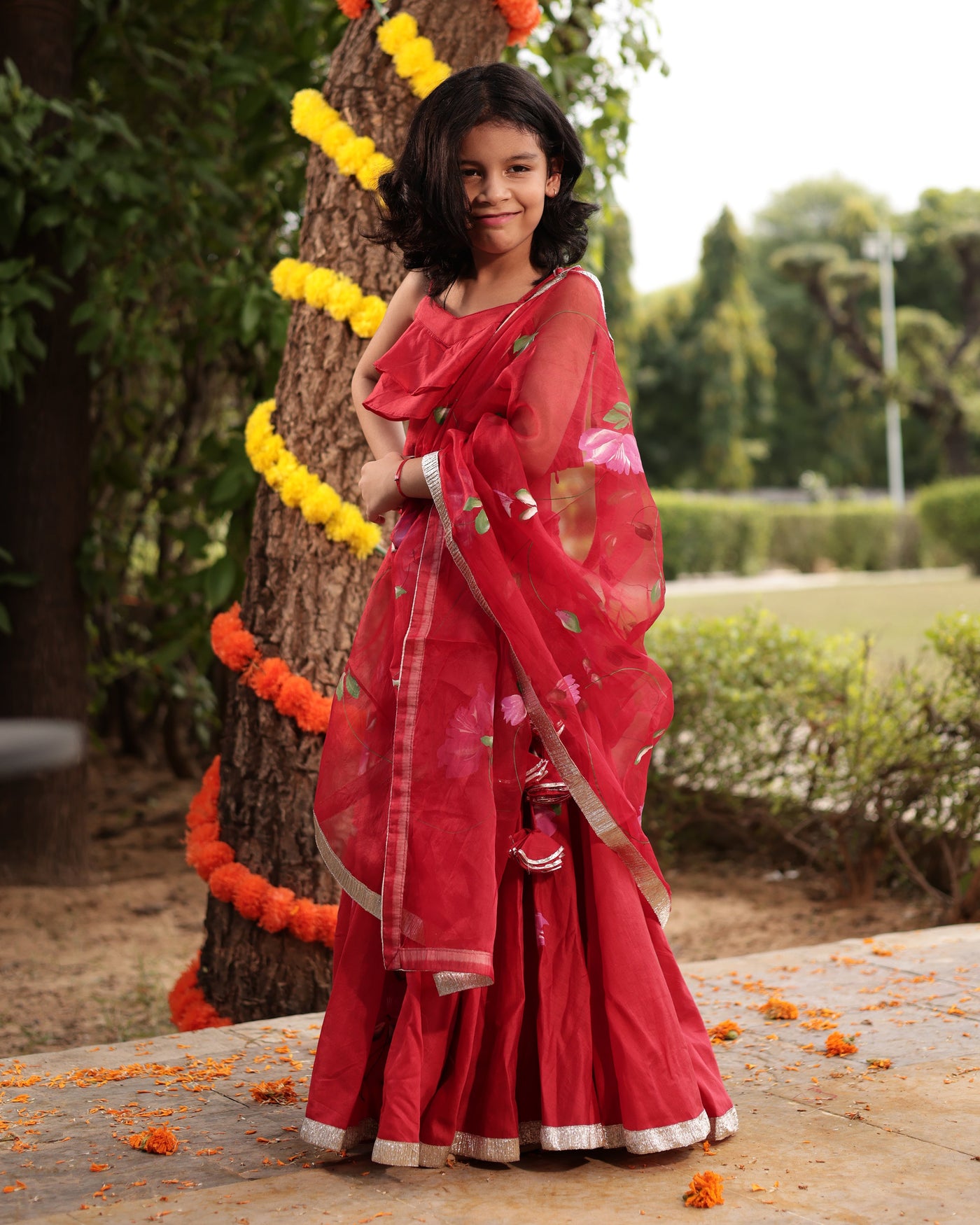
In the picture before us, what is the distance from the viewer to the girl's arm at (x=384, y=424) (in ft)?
7.14

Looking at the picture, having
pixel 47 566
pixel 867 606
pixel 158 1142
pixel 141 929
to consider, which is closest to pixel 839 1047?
pixel 158 1142

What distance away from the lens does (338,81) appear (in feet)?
10.3

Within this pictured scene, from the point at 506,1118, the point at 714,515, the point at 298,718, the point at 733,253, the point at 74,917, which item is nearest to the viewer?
the point at 506,1118

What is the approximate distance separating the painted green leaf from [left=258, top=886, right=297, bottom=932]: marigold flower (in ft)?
5.09

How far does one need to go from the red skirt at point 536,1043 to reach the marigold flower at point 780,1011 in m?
0.68

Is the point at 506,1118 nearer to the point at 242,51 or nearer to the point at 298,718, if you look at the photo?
the point at 298,718

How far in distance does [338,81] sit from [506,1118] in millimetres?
2348

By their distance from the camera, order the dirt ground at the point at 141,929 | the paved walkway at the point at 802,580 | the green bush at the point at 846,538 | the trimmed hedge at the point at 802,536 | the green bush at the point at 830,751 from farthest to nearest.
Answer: the green bush at the point at 846,538, the trimmed hedge at the point at 802,536, the paved walkway at the point at 802,580, the green bush at the point at 830,751, the dirt ground at the point at 141,929

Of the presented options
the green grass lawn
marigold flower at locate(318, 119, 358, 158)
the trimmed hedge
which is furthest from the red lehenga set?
the trimmed hedge

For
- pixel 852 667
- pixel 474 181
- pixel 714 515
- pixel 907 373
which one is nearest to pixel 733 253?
pixel 907 373

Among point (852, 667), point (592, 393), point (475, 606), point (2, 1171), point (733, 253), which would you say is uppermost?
point (733, 253)

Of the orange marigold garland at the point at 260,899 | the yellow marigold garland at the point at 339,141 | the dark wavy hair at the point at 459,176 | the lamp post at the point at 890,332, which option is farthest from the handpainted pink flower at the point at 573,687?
the lamp post at the point at 890,332

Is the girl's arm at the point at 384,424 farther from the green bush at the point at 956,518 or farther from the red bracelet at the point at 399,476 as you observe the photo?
the green bush at the point at 956,518

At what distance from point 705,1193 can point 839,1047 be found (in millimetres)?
765
